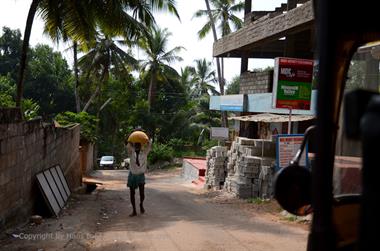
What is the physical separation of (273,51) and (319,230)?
21.1m

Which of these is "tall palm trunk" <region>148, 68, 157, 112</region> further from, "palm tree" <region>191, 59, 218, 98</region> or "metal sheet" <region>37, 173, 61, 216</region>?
"metal sheet" <region>37, 173, 61, 216</region>

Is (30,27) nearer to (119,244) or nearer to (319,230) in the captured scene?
(119,244)

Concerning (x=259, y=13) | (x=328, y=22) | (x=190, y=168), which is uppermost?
(x=259, y=13)

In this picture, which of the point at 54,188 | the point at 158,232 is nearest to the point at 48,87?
the point at 54,188

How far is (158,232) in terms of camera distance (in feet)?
25.3

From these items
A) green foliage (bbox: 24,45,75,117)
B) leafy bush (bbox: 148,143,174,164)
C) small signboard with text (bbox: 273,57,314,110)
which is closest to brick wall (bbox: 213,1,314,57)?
small signboard with text (bbox: 273,57,314,110)

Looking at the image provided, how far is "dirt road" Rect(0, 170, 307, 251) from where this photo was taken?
6746 mm

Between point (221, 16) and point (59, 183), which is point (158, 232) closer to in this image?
point (59, 183)

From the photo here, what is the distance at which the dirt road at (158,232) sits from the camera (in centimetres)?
675

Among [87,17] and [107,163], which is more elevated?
[87,17]

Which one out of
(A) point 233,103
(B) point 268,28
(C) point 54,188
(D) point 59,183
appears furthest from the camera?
(A) point 233,103

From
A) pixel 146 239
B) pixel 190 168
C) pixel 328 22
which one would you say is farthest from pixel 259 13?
pixel 328 22

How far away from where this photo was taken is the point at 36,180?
30.5 ft

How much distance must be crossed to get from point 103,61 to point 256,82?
609 inches
